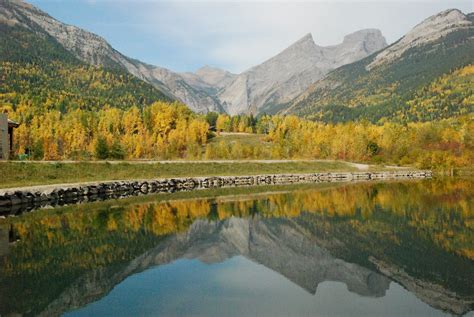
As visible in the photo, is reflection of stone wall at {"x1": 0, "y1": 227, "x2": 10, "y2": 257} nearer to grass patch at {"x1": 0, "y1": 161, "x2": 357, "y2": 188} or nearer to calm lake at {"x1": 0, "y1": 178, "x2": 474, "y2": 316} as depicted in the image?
calm lake at {"x1": 0, "y1": 178, "x2": 474, "y2": 316}

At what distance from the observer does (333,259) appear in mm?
21031

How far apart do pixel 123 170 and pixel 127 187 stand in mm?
9756

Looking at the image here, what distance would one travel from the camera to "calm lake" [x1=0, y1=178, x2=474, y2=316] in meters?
14.4

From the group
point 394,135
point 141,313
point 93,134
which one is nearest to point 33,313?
point 141,313

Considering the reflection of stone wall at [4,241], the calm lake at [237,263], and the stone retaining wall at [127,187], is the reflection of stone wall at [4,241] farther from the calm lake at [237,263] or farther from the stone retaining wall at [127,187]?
the stone retaining wall at [127,187]

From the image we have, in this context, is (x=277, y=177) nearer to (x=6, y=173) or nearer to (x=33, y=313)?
(x=6, y=173)

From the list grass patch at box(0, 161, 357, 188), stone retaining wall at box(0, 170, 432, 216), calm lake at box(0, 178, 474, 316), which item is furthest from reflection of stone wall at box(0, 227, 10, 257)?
grass patch at box(0, 161, 357, 188)

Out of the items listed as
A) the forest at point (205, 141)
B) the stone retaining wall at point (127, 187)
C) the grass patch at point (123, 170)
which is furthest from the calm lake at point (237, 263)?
the forest at point (205, 141)

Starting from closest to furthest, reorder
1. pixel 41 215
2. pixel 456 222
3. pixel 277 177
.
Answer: pixel 456 222 < pixel 41 215 < pixel 277 177

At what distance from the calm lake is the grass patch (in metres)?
17.0

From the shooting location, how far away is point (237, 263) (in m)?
21.0

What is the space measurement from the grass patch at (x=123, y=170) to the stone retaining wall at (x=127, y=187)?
4.21 m

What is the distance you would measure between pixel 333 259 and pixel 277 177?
201ft

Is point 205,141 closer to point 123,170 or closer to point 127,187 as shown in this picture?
point 123,170
